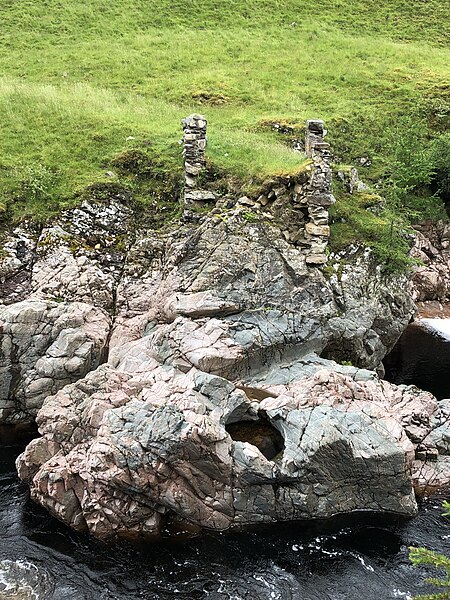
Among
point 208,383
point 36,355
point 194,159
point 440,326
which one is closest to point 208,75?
point 194,159

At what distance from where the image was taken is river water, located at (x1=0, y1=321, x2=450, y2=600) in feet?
54.0

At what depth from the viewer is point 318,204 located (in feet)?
91.7

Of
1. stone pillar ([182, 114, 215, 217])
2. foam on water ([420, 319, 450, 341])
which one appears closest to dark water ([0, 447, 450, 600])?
stone pillar ([182, 114, 215, 217])

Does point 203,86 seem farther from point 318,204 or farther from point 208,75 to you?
point 318,204

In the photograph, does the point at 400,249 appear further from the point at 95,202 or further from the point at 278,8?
the point at 278,8

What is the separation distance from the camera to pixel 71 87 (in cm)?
4541

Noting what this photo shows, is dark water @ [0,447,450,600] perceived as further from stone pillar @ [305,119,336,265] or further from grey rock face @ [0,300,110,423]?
stone pillar @ [305,119,336,265]

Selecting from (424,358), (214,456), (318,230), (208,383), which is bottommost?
(424,358)

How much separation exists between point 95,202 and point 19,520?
58.7 feet

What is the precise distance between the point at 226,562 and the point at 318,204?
56.5ft

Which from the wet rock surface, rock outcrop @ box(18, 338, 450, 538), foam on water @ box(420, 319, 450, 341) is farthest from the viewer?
foam on water @ box(420, 319, 450, 341)

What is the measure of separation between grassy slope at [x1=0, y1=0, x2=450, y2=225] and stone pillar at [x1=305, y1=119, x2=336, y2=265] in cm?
236

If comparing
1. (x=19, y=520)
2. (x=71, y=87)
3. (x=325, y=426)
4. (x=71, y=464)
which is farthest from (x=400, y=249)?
(x=71, y=87)

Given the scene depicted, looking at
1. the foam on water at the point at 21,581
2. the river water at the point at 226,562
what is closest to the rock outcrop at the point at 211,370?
the river water at the point at 226,562
